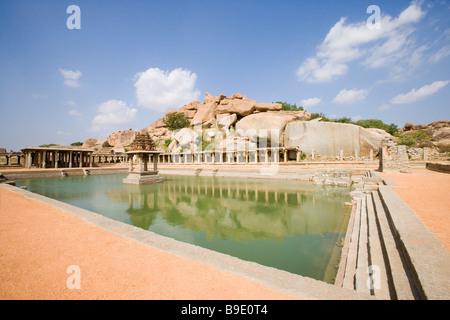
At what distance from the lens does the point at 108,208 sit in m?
8.98

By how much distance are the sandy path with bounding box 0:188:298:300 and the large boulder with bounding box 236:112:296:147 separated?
101 feet

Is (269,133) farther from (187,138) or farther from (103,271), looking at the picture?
(103,271)

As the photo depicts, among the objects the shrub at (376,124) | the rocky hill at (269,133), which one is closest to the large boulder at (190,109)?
the rocky hill at (269,133)

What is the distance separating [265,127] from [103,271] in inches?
1267

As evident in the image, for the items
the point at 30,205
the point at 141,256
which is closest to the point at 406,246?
the point at 141,256

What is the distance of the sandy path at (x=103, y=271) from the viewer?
221 cm

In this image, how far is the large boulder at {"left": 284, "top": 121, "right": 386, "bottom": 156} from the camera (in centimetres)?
2811

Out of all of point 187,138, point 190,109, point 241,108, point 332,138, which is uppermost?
point 190,109

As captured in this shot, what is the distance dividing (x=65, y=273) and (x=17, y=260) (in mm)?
1013

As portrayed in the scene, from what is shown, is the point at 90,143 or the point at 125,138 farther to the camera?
the point at 90,143

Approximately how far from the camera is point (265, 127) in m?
33.1

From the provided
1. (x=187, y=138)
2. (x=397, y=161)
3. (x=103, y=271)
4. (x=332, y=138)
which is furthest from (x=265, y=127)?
(x=103, y=271)

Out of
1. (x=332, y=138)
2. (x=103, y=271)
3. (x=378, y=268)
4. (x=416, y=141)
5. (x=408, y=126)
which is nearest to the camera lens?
(x=103, y=271)
